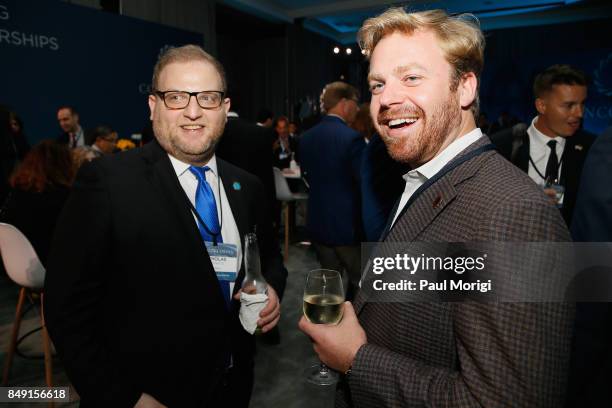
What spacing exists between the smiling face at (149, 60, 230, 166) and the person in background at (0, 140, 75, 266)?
6.34 ft

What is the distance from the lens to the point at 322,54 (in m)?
13.9

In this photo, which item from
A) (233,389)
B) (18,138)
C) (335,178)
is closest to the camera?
(233,389)

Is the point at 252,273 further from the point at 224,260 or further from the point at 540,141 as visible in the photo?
the point at 540,141

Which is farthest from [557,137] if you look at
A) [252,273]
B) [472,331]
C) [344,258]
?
[472,331]

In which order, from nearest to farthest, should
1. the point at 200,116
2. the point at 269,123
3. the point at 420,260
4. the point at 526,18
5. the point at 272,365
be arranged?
the point at 420,260, the point at 200,116, the point at 272,365, the point at 269,123, the point at 526,18

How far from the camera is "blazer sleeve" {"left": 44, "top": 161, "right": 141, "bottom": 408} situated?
119 cm

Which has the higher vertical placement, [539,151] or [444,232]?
[539,151]

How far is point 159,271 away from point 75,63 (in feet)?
20.9

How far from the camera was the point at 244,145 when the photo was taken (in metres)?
3.57

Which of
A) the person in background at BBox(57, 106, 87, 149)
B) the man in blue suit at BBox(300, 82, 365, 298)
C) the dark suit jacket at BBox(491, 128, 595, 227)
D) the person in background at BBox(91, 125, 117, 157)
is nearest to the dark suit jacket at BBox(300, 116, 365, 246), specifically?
the man in blue suit at BBox(300, 82, 365, 298)

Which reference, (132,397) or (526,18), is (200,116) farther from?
(526,18)

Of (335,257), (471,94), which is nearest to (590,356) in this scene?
(471,94)

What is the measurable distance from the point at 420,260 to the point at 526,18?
14.6 metres

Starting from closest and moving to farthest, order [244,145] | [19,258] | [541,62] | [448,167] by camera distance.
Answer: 1. [448,167]
2. [19,258]
3. [244,145]
4. [541,62]
